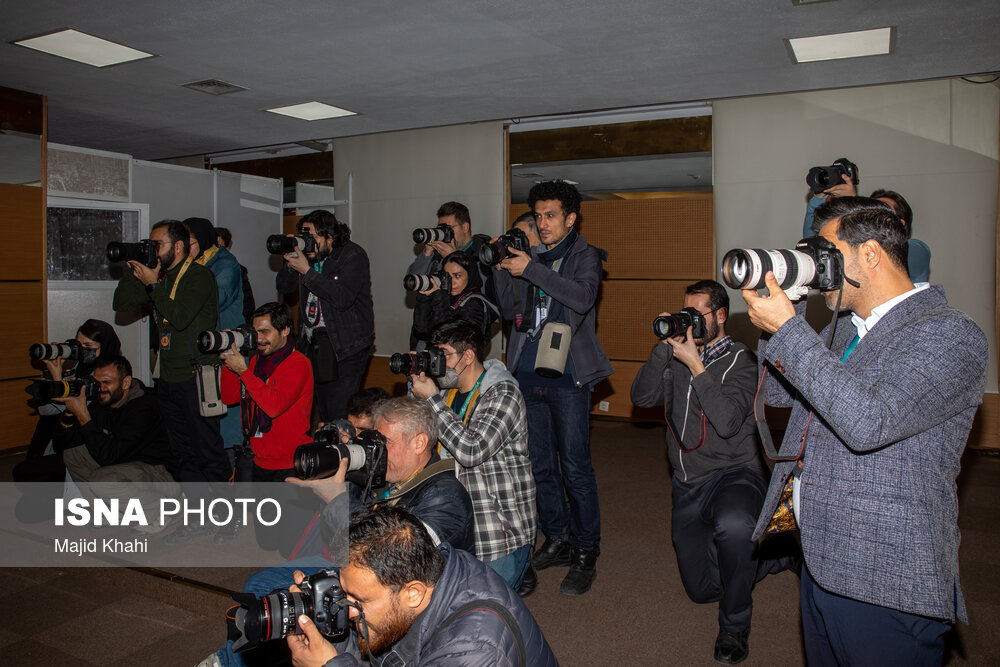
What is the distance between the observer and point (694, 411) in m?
2.59

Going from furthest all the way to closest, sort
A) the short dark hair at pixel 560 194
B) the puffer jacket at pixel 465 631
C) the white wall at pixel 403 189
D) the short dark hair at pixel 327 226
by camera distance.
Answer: the white wall at pixel 403 189
the short dark hair at pixel 327 226
the short dark hair at pixel 560 194
the puffer jacket at pixel 465 631

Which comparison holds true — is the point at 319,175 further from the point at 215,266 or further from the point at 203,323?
the point at 203,323

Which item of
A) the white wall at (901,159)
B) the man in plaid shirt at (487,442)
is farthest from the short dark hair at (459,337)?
the white wall at (901,159)

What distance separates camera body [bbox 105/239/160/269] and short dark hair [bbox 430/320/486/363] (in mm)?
1679

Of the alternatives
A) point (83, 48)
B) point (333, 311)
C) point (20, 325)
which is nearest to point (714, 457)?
point (333, 311)

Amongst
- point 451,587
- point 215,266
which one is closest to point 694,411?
point 451,587

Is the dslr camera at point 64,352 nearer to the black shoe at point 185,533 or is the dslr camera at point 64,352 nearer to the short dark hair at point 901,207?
the black shoe at point 185,533

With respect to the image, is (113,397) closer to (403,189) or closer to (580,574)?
(580,574)

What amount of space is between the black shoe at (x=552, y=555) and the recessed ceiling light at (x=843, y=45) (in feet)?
9.14

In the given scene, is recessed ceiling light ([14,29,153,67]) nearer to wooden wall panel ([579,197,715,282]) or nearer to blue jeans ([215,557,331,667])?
wooden wall panel ([579,197,715,282])

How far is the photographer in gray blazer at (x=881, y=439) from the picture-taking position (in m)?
1.20

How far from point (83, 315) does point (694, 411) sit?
4581 mm

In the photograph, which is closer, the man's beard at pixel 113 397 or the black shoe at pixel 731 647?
the black shoe at pixel 731 647

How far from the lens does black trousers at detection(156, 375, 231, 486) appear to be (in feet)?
11.1
